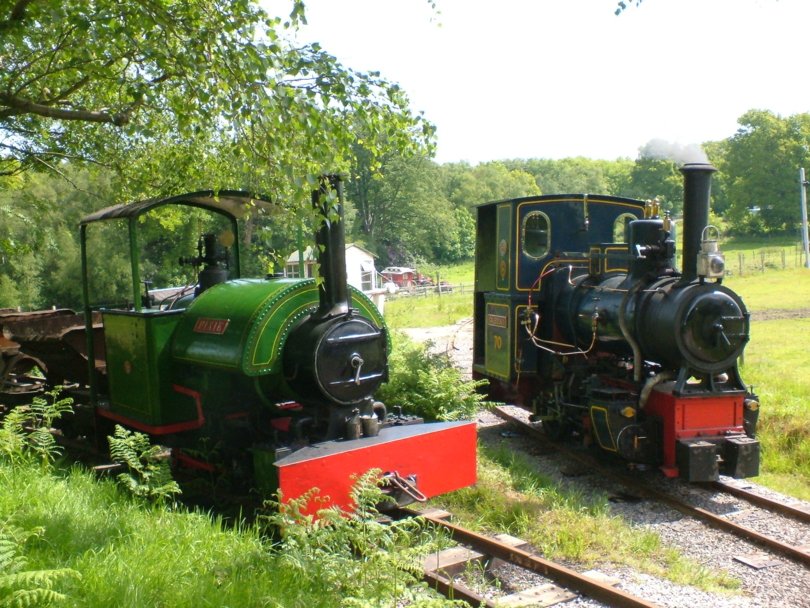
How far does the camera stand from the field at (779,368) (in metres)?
7.36

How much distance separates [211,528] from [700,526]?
375 centimetres

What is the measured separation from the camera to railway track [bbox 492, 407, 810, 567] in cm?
516

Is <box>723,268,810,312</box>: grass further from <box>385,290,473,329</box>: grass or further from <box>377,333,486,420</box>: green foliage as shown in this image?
<box>377,333,486,420</box>: green foliage

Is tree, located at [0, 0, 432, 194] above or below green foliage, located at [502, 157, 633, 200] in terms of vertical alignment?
below

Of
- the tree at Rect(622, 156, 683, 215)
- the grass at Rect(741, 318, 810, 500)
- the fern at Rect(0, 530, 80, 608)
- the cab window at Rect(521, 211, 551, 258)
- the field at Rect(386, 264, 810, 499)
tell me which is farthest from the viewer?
the tree at Rect(622, 156, 683, 215)

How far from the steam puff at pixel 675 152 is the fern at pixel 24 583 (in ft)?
24.4

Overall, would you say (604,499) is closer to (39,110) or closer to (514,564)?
(514,564)

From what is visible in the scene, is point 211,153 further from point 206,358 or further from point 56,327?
point 206,358

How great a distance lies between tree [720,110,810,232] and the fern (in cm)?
4636

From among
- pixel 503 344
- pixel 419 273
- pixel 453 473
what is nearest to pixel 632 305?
pixel 503 344

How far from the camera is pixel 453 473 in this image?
5.34 metres

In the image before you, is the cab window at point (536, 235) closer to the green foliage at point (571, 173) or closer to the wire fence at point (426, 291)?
the wire fence at point (426, 291)

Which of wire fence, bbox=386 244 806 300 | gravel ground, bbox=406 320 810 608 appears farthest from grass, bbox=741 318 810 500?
wire fence, bbox=386 244 806 300

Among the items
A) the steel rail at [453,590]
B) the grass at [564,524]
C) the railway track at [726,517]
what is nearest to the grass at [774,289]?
the railway track at [726,517]
